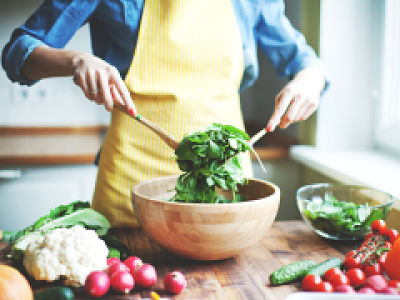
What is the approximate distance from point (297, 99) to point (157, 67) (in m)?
0.39

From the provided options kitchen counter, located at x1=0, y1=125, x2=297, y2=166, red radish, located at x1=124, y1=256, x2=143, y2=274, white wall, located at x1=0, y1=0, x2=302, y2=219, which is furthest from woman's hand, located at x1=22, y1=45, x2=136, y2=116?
white wall, located at x1=0, y1=0, x2=302, y2=219

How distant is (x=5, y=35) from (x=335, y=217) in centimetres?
230

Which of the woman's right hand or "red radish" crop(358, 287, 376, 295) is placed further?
the woman's right hand

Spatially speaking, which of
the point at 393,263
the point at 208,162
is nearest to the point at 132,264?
the point at 208,162

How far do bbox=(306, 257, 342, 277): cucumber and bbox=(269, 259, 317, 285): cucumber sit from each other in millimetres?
13

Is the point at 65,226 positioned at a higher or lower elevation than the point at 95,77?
lower

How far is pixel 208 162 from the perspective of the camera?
3.19 feet

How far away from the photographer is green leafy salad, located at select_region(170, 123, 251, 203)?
0.96m

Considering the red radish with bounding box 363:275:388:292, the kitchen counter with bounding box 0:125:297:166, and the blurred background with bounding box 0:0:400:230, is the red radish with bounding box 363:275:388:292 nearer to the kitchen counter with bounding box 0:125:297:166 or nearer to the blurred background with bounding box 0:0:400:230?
the blurred background with bounding box 0:0:400:230

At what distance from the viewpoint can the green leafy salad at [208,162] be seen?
37.9 inches

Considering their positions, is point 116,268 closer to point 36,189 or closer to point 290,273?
point 290,273

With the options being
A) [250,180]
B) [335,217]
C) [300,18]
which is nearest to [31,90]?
[300,18]

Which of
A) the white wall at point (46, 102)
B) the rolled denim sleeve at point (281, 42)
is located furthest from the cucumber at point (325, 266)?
the white wall at point (46, 102)

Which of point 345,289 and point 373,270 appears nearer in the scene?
point 345,289
